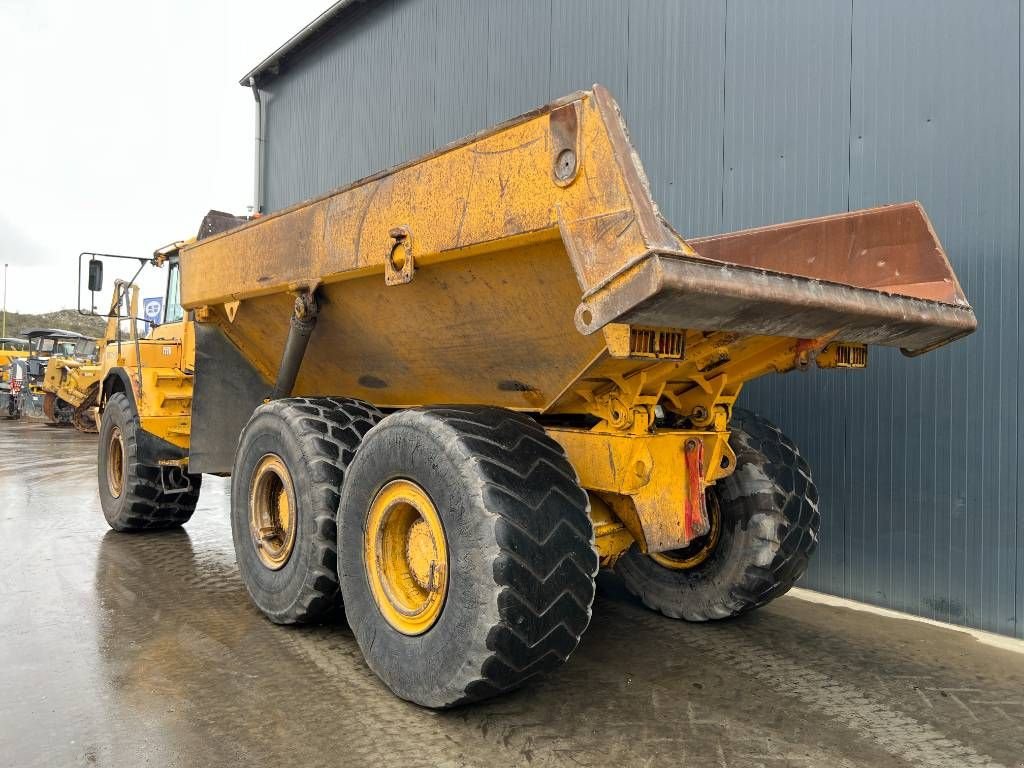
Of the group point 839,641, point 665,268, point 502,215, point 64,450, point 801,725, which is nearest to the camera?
point 665,268

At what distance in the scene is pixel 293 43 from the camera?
400 inches

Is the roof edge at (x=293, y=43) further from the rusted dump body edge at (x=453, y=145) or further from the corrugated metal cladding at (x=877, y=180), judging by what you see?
the rusted dump body edge at (x=453, y=145)

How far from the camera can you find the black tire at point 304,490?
3721mm

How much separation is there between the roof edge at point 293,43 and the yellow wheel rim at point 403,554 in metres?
7.92

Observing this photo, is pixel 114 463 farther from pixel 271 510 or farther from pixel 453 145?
pixel 453 145

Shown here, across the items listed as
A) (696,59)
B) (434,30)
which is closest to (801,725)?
(696,59)

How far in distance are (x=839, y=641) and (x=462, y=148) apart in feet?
10.5

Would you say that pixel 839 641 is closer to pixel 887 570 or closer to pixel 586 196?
pixel 887 570

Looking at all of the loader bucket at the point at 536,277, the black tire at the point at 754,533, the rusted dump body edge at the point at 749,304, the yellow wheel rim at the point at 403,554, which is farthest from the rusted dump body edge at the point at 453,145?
the black tire at the point at 754,533

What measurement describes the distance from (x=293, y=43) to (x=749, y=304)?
31.6 ft

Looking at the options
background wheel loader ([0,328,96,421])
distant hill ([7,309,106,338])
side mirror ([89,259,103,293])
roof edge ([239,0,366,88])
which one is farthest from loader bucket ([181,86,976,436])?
distant hill ([7,309,106,338])

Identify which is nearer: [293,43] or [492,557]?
[492,557]

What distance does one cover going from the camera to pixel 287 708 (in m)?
3.06

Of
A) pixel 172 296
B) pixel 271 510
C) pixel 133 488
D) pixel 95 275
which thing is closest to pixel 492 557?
pixel 271 510
